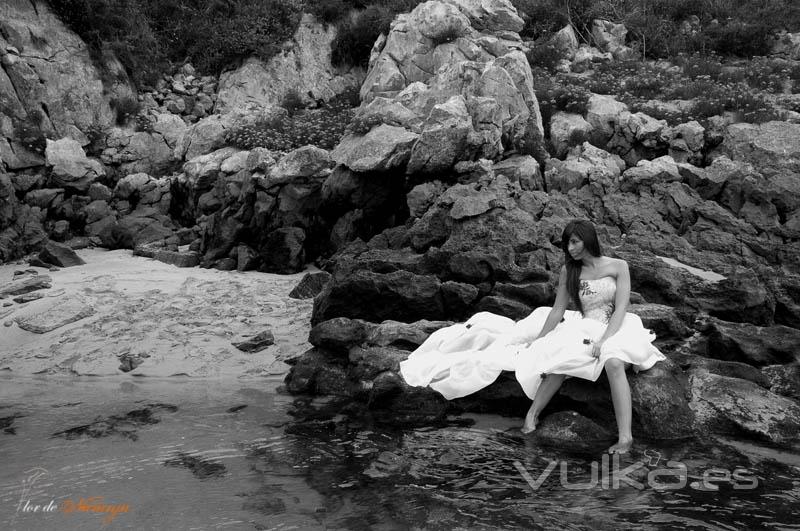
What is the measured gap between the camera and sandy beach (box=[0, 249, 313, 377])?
27.6ft

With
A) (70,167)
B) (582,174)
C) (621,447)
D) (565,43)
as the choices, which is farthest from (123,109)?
(621,447)

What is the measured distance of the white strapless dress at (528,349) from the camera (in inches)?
225

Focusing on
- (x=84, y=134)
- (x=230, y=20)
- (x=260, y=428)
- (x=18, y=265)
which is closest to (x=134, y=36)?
(x=230, y=20)

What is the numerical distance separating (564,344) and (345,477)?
2.36 meters

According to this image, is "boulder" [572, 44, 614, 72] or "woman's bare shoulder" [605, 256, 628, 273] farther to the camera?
"boulder" [572, 44, 614, 72]

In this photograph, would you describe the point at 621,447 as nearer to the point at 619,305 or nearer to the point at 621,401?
the point at 621,401

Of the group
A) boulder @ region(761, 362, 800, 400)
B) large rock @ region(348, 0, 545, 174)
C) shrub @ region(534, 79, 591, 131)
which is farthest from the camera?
shrub @ region(534, 79, 591, 131)

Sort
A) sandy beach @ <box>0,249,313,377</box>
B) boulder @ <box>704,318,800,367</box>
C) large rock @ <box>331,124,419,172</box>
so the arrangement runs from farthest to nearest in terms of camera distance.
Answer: large rock @ <box>331,124,419,172</box> < sandy beach @ <box>0,249,313,377</box> < boulder @ <box>704,318,800,367</box>

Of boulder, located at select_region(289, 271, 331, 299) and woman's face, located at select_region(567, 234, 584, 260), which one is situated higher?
woman's face, located at select_region(567, 234, 584, 260)

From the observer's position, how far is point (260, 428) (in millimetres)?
6195

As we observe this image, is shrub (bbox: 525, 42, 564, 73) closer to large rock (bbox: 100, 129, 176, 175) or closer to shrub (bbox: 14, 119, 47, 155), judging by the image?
large rock (bbox: 100, 129, 176, 175)

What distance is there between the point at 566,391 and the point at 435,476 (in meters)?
1.75

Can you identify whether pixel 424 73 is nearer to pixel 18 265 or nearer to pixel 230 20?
pixel 230 20

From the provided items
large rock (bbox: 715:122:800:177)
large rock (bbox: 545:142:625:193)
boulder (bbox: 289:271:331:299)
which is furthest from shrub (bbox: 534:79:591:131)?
boulder (bbox: 289:271:331:299)
